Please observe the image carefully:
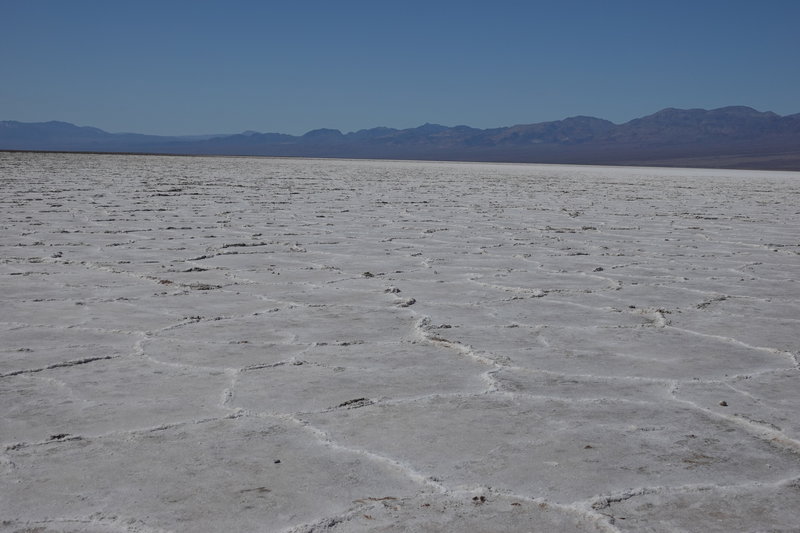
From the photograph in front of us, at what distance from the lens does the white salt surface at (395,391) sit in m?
1.32

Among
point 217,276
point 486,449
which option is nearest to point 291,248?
point 217,276

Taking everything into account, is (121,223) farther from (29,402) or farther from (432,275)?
(29,402)

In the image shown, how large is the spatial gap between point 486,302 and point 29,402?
162 centimetres

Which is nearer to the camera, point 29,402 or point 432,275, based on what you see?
point 29,402

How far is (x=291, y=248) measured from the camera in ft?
14.9

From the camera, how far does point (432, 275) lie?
3629 millimetres

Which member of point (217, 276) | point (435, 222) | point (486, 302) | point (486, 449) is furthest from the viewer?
point (435, 222)

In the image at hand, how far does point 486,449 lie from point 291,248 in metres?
3.10

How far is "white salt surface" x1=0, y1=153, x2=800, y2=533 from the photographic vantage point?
4.33ft

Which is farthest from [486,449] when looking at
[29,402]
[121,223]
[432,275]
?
[121,223]

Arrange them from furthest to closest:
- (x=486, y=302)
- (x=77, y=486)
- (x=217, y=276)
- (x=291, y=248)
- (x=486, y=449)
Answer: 1. (x=291, y=248)
2. (x=217, y=276)
3. (x=486, y=302)
4. (x=486, y=449)
5. (x=77, y=486)

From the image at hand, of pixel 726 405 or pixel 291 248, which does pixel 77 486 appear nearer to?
pixel 726 405

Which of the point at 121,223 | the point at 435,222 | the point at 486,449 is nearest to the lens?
the point at 486,449

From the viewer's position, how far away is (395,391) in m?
1.91
